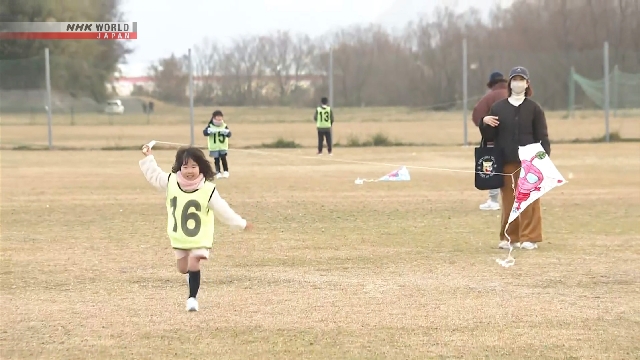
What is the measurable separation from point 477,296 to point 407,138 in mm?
23447

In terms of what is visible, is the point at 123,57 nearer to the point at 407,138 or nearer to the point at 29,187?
the point at 407,138

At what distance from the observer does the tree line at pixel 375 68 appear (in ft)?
103

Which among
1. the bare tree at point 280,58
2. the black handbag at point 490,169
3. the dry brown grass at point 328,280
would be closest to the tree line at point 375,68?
the bare tree at point 280,58

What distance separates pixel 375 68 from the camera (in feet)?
116

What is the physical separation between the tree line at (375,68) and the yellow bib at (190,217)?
22.4 metres

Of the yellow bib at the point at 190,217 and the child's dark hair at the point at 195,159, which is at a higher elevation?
the child's dark hair at the point at 195,159

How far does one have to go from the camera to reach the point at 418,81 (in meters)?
35.7

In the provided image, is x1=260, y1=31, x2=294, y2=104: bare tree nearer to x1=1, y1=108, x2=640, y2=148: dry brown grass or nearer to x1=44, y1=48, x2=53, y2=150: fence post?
x1=1, y1=108, x2=640, y2=148: dry brown grass

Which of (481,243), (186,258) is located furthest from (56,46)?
(186,258)

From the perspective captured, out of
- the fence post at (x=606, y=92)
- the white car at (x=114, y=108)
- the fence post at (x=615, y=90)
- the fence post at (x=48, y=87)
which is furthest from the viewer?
the white car at (x=114, y=108)

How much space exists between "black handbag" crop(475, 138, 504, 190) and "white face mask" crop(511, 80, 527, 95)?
0.64 meters

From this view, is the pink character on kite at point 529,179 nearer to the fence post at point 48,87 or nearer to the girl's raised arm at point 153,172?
the girl's raised arm at point 153,172

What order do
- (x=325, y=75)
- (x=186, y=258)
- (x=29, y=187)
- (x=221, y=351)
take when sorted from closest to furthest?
1. (x=221, y=351)
2. (x=186, y=258)
3. (x=29, y=187)
4. (x=325, y=75)

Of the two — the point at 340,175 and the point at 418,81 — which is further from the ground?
the point at 418,81
